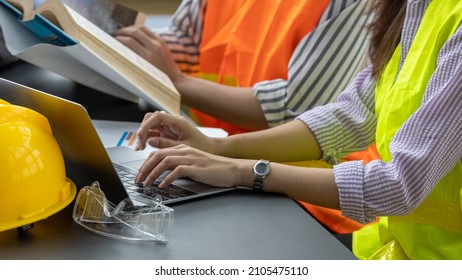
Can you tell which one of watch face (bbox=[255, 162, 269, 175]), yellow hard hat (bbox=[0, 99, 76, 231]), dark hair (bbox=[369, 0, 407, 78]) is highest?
dark hair (bbox=[369, 0, 407, 78])

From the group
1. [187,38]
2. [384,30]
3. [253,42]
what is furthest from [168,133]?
[187,38]

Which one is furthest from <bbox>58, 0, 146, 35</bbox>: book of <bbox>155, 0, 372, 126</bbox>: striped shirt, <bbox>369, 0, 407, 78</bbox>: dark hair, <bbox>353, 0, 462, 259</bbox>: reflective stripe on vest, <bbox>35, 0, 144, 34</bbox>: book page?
<bbox>353, 0, 462, 259</bbox>: reflective stripe on vest

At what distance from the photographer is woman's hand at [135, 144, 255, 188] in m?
0.83

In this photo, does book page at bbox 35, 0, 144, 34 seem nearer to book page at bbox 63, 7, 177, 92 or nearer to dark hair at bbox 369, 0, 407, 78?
book page at bbox 63, 7, 177, 92

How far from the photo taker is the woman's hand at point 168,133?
3.28 feet

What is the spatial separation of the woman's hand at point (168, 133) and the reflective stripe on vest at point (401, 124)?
0.95ft

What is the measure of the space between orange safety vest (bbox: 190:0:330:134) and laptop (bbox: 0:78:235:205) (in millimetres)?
675

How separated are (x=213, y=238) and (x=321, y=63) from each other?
2.47 feet

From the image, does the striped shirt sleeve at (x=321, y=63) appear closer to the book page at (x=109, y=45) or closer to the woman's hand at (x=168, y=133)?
the book page at (x=109, y=45)

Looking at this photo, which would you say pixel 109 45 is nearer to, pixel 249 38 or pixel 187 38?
pixel 249 38

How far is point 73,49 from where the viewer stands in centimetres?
105

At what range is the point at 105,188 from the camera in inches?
29.4

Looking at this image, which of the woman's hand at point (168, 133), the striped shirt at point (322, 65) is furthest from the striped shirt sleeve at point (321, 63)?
the woman's hand at point (168, 133)

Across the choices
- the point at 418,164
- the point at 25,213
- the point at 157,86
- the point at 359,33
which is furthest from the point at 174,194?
the point at 359,33
